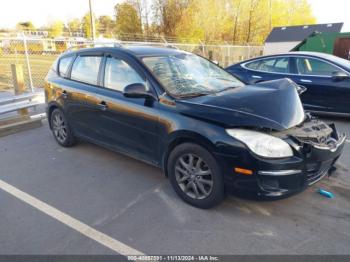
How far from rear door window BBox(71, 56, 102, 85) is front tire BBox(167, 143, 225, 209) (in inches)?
70.8

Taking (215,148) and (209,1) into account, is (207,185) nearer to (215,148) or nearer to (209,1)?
(215,148)

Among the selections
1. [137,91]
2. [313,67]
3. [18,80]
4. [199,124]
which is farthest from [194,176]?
[18,80]

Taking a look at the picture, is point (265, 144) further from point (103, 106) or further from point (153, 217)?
point (103, 106)

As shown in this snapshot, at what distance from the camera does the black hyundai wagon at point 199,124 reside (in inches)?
104

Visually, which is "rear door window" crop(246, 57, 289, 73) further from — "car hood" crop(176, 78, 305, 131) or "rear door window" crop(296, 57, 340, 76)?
"car hood" crop(176, 78, 305, 131)

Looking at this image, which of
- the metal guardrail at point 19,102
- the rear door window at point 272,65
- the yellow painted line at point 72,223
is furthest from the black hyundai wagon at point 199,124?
the rear door window at point 272,65

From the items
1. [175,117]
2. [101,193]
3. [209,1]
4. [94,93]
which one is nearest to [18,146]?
[94,93]

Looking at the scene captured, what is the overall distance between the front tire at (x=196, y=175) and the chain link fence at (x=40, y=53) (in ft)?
14.4

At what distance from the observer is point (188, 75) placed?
364 cm

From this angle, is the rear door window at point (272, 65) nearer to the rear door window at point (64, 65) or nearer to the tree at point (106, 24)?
the rear door window at point (64, 65)

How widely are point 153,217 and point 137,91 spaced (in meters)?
1.37

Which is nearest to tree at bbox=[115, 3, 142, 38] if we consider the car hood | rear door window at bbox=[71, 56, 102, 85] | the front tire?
rear door window at bbox=[71, 56, 102, 85]

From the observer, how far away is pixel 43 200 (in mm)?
3291

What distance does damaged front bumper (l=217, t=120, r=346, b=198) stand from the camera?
2.58m
